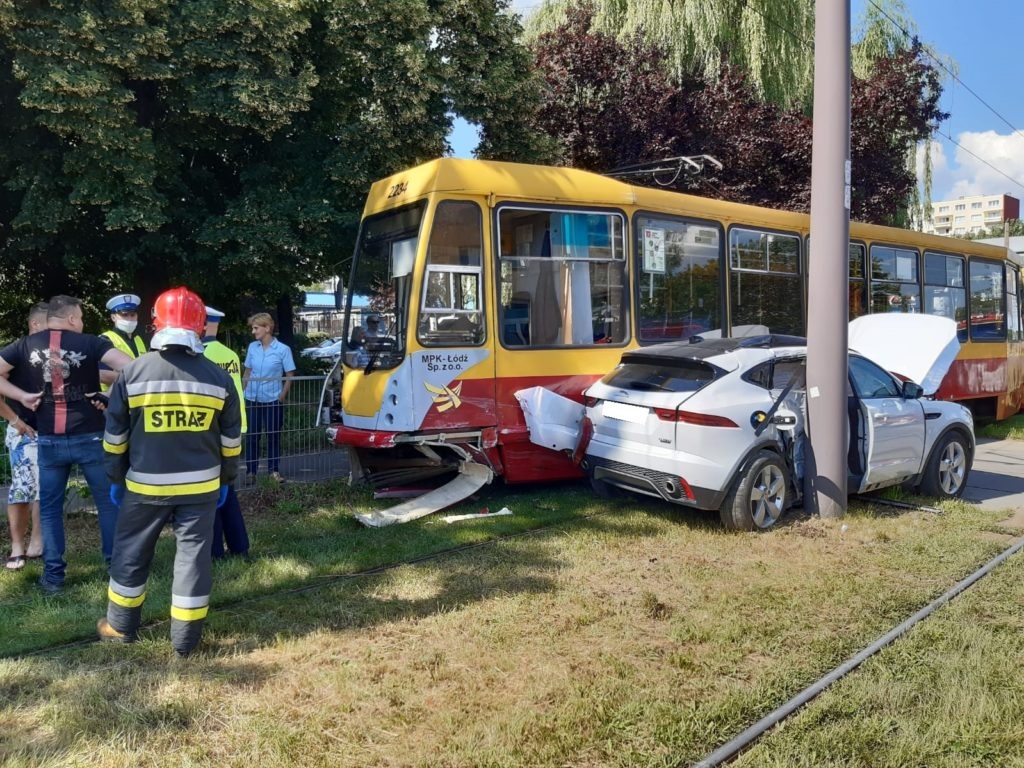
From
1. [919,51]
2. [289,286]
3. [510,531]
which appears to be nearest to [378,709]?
[510,531]

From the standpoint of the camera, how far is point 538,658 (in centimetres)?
424

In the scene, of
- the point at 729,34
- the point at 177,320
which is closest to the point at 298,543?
the point at 177,320

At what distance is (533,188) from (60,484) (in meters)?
4.73

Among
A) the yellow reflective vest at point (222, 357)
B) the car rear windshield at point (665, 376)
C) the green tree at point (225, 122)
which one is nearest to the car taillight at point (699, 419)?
the car rear windshield at point (665, 376)

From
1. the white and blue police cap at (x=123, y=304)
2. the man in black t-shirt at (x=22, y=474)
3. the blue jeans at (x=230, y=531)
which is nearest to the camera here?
the man in black t-shirt at (x=22, y=474)

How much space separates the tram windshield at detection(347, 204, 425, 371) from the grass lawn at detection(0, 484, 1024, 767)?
185 cm

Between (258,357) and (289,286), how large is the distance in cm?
413

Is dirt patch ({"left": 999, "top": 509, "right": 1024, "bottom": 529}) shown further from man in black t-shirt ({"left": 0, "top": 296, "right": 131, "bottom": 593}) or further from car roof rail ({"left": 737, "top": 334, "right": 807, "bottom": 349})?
man in black t-shirt ({"left": 0, "top": 296, "right": 131, "bottom": 593})

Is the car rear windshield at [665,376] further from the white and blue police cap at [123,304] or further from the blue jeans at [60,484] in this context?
the blue jeans at [60,484]

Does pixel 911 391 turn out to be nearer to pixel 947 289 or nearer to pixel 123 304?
pixel 947 289

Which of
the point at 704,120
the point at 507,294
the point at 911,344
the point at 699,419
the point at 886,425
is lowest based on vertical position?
the point at 886,425

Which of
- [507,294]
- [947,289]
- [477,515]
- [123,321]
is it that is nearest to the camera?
[123,321]

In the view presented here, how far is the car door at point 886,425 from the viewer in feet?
24.6

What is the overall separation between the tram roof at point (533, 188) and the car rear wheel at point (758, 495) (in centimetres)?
312
